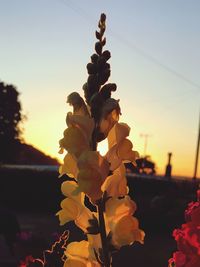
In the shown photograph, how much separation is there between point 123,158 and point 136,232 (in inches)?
7.4

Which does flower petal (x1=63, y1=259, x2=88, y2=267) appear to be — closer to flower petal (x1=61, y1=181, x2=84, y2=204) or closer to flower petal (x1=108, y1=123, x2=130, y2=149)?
flower petal (x1=61, y1=181, x2=84, y2=204)

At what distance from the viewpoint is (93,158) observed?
51.0 inches

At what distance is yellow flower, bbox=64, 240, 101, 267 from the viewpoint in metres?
1.37

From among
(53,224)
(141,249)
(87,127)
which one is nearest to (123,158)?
(87,127)

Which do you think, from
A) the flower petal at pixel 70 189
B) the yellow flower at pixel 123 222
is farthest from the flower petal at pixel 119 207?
the flower petal at pixel 70 189


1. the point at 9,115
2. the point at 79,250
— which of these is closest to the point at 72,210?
the point at 79,250

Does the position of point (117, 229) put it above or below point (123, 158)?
below

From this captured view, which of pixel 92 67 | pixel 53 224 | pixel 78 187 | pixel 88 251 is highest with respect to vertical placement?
pixel 92 67

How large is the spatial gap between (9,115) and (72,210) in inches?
1877

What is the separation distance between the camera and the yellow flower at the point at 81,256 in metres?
1.37

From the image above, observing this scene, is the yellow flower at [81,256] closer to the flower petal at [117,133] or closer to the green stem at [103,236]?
the green stem at [103,236]

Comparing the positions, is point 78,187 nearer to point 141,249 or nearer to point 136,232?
point 136,232

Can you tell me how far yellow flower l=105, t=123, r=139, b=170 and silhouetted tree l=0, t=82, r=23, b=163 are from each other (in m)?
46.1

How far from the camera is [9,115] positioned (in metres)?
48.4
